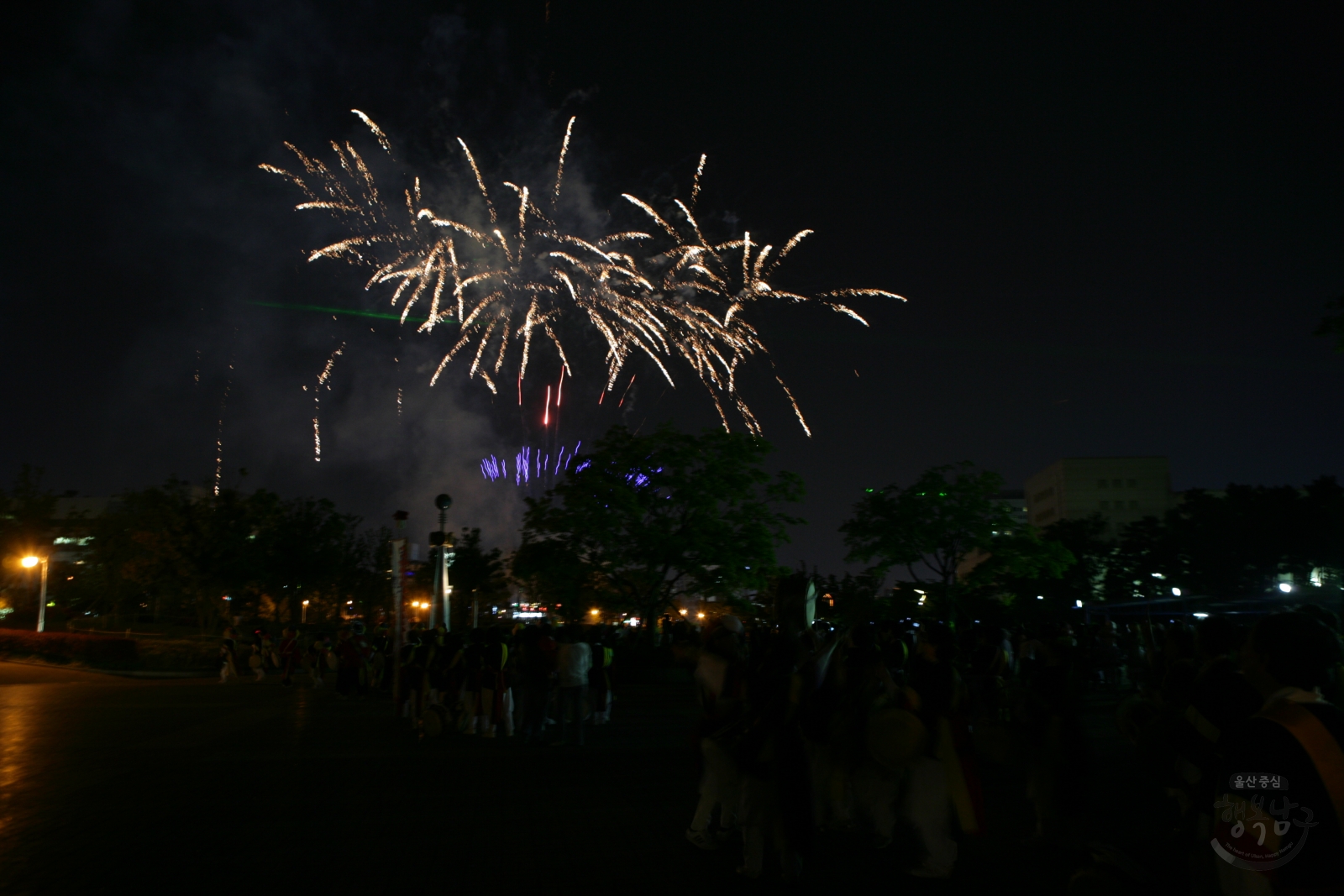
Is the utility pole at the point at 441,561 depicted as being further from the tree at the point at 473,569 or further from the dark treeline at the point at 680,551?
the tree at the point at 473,569

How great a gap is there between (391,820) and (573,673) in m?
4.91

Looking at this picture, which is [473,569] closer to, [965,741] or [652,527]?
[652,527]

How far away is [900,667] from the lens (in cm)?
1051

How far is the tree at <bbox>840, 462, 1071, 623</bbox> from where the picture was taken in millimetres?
Answer: 28078

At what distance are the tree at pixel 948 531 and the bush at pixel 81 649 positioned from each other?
2421 cm

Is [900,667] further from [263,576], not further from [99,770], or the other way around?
[263,576]

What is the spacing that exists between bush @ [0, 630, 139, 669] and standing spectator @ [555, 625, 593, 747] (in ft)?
76.3

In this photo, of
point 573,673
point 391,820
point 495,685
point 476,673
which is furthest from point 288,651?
point 391,820

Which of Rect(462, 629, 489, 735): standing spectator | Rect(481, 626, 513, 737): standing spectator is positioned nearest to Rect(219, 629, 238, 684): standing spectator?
Rect(462, 629, 489, 735): standing spectator

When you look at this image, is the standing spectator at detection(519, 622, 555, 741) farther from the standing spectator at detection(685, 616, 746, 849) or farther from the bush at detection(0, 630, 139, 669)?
the bush at detection(0, 630, 139, 669)

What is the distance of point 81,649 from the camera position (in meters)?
29.2

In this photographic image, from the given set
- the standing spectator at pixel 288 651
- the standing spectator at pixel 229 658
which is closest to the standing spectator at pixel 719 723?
the standing spectator at pixel 288 651

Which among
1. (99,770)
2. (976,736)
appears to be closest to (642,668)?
(99,770)

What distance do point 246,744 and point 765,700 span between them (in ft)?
30.3
